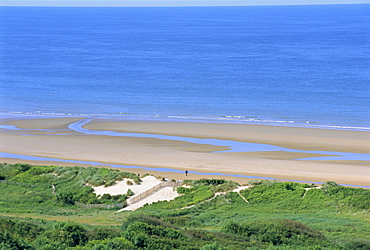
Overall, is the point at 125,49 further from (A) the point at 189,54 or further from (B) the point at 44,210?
(B) the point at 44,210

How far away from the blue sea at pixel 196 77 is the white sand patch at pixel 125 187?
23.1m

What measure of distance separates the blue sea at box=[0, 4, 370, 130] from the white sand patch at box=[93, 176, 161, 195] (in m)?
23.1

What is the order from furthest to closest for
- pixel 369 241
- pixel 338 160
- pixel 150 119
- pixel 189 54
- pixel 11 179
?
1. pixel 189 54
2. pixel 150 119
3. pixel 338 160
4. pixel 11 179
5. pixel 369 241

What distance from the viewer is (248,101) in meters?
62.0

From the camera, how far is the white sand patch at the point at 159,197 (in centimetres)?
2759

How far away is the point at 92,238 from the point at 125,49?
9067cm

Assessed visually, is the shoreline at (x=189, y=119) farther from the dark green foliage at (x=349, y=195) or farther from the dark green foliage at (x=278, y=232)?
the dark green foliage at (x=278, y=232)

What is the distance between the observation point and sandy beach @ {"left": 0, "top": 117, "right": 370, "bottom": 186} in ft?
121

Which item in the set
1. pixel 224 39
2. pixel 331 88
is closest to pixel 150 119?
pixel 331 88

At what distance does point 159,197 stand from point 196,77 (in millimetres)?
49223

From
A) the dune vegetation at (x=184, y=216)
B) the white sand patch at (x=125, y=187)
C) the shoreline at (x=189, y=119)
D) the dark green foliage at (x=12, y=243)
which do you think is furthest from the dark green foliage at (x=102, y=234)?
the shoreline at (x=189, y=119)

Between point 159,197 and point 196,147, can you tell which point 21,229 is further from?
point 196,147

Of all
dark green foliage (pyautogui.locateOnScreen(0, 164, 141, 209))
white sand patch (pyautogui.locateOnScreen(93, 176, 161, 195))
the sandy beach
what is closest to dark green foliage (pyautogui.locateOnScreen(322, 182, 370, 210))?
the sandy beach

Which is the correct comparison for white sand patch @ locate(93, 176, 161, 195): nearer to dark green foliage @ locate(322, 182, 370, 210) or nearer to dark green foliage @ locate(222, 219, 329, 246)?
dark green foliage @ locate(322, 182, 370, 210)
